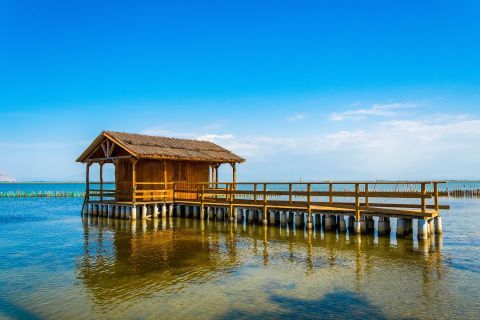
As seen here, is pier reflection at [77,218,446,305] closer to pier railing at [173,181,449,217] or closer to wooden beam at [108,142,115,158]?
pier railing at [173,181,449,217]

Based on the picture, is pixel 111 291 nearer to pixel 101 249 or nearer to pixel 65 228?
pixel 101 249

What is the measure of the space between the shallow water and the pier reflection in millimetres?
40

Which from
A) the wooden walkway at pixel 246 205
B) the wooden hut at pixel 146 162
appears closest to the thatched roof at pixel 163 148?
the wooden hut at pixel 146 162

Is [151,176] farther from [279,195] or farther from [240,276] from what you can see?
[240,276]

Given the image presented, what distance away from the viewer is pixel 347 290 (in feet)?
34.1

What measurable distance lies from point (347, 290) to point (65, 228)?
64.9 feet

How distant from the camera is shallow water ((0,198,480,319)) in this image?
9008 millimetres

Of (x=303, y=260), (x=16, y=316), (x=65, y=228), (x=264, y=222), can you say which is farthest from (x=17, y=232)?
(x=303, y=260)

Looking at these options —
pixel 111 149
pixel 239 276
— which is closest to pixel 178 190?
pixel 111 149

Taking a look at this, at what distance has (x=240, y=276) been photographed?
11898 mm

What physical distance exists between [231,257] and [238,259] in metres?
0.45

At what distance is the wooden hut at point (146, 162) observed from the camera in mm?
27672

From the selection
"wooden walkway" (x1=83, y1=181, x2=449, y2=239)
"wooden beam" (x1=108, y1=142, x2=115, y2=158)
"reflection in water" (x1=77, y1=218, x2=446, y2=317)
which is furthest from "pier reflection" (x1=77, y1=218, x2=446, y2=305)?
"wooden beam" (x1=108, y1=142, x2=115, y2=158)

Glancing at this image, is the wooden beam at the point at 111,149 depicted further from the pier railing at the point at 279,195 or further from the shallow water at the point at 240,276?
the shallow water at the point at 240,276
